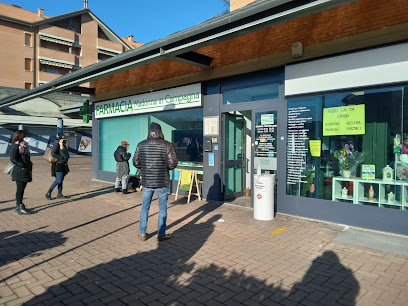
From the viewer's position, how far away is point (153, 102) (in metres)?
9.68

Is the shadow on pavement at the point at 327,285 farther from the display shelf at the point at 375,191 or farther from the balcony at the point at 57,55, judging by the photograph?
the balcony at the point at 57,55

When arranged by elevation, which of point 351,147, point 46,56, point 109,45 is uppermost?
point 109,45

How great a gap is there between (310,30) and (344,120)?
1.81m

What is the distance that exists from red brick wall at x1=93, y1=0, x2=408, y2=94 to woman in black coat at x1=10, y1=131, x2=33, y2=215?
423cm

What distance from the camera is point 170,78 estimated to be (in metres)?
8.91

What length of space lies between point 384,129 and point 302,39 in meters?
2.26

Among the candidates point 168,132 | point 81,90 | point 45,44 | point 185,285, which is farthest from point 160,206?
point 45,44

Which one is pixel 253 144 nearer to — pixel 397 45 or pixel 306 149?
pixel 306 149

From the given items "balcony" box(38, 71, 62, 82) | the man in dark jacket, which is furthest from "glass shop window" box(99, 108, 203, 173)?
"balcony" box(38, 71, 62, 82)

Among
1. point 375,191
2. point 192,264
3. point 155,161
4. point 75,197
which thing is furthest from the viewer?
point 75,197

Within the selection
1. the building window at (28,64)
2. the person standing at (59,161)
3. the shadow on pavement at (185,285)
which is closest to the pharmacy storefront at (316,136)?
the shadow on pavement at (185,285)

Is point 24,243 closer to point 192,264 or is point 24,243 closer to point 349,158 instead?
point 192,264

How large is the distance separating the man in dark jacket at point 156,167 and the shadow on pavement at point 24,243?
138cm

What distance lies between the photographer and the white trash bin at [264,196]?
6.10m
